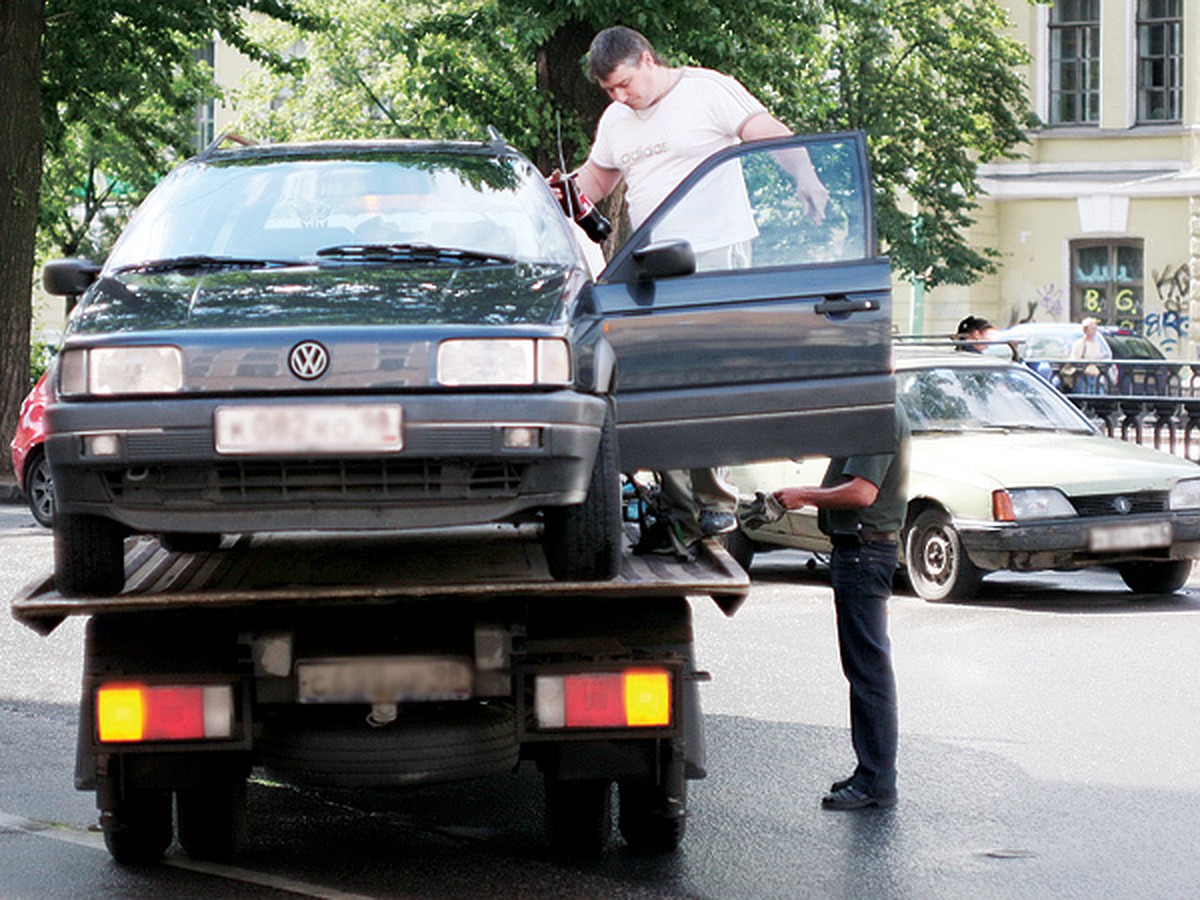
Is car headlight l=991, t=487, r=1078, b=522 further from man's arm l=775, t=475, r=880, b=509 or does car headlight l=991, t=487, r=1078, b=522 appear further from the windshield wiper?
the windshield wiper

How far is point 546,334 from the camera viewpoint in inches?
217

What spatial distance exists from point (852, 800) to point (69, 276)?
3.06m

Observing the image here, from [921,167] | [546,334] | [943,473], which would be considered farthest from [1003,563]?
[921,167]

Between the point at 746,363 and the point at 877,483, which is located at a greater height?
the point at 746,363

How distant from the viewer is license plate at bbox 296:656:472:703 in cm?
532

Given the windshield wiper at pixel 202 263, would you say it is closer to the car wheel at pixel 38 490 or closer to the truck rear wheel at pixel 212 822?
the truck rear wheel at pixel 212 822

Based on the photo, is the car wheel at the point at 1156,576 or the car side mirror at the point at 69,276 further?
the car wheel at the point at 1156,576

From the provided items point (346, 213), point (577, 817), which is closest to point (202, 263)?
point (346, 213)

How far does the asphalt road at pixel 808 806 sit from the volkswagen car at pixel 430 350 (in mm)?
936

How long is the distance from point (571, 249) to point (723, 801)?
1892 millimetres

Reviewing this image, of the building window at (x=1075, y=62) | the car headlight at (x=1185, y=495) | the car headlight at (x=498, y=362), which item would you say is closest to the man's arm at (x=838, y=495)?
the car headlight at (x=498, y=362)

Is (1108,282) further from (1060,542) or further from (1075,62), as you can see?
(1060,542)

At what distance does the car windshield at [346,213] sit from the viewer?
640 centimetres

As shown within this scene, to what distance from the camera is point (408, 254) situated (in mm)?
6262
